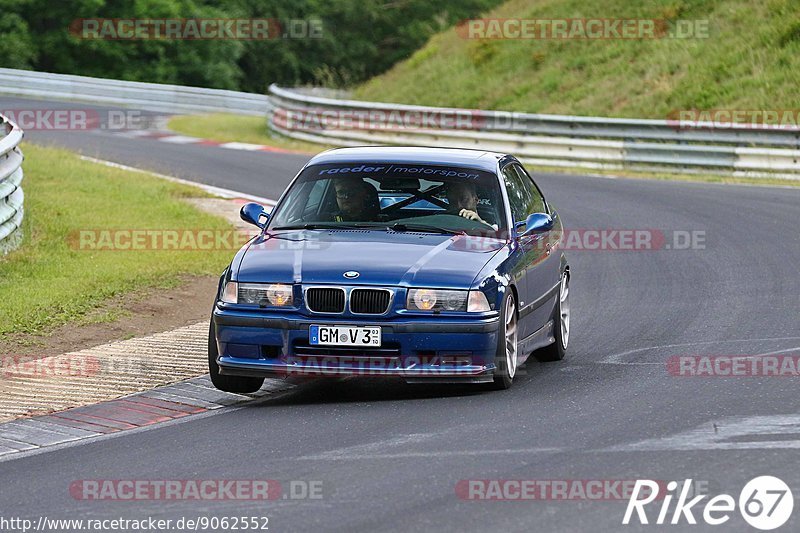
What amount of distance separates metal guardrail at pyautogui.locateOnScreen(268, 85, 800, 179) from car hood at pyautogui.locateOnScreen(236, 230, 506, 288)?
51.1 ft

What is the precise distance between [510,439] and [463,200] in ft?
9.16

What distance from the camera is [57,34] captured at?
176ft

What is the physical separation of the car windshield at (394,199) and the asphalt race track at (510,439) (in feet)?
3.69

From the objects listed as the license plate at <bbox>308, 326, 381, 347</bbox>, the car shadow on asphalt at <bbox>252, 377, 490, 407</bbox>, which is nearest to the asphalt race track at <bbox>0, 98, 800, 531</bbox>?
the car shadow on asphalt at <bbox>252, 377, 490, 407</bbox>

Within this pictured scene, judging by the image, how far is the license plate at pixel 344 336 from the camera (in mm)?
8672

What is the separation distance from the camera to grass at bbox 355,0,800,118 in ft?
98.8

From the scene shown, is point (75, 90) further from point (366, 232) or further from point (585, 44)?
point (366, 232)

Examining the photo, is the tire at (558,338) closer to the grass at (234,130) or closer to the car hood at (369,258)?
the car hood at (369,258)

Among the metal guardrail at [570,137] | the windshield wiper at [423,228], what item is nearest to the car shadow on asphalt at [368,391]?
the windshield wiper at [423,228]

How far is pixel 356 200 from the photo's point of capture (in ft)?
33.0

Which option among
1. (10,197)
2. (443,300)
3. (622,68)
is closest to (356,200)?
(443,300)

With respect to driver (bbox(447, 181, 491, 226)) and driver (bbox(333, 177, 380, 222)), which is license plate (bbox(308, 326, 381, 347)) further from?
driver (bbox(447, 181, 491, 226))

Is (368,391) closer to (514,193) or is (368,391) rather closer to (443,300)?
(443,300)

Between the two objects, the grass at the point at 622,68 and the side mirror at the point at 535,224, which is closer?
the side mirror at the point at 535,224
